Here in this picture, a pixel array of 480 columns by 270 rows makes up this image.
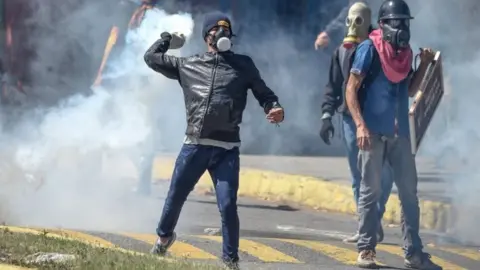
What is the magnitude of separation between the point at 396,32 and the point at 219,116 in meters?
1.32

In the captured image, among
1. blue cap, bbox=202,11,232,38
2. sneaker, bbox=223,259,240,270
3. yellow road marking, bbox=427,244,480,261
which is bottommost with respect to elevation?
sneaker, bbox=223,259,240,270

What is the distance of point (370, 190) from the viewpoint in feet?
25.7

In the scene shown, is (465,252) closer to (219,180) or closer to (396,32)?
(396,32)

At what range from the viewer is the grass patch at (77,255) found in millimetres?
6414

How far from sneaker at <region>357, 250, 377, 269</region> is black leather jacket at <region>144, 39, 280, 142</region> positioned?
3.93 ft

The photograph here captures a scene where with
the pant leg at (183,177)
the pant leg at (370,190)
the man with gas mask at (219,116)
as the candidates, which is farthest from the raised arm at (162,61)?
the pant leg at (370,190)

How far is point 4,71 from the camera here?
19.6 m

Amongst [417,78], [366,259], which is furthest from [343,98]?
[366,259]

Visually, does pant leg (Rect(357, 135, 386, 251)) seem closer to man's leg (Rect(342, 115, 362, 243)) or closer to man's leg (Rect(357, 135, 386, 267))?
man's leg (Rect(357, 135, 386, 267))

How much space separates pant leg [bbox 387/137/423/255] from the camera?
783 cm

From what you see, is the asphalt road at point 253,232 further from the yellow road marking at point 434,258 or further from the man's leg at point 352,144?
the man's leg at point 352,144

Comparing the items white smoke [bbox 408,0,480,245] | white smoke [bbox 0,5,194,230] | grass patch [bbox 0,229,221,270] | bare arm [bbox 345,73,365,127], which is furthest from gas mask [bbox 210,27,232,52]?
white smoke [bbox 408,0,480,245]

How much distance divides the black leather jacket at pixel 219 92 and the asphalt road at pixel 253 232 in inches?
34.0

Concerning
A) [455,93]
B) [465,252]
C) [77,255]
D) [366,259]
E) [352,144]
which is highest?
[455,93]
